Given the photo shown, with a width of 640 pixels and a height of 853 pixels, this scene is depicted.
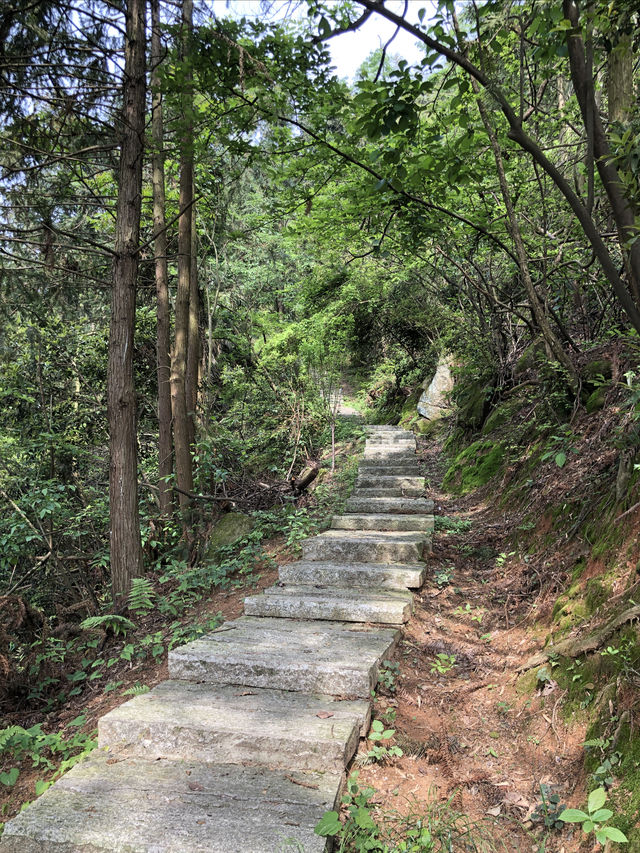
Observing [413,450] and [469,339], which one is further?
[413,450]

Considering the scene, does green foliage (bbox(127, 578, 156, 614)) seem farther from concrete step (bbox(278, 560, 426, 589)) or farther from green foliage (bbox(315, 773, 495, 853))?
green foliage (bbox(315, 773, 495, 853))

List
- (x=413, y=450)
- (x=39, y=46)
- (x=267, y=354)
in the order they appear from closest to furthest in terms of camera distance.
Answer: (x=39, y=46) → (x=413, y=450) → (x=267, y=354)

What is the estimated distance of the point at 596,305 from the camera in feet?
20.4

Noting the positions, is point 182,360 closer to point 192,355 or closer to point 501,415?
point 192,355

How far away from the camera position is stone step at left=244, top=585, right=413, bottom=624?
3992mm

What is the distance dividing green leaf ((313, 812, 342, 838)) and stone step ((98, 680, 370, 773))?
419 mm

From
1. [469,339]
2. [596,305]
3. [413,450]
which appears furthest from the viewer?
[413,450]

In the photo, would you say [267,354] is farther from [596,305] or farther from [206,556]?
[596,305]

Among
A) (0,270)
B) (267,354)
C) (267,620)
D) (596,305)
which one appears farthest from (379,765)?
(267,354)

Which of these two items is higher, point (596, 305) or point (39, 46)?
point (39, 46)

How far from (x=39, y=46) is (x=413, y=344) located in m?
10.8

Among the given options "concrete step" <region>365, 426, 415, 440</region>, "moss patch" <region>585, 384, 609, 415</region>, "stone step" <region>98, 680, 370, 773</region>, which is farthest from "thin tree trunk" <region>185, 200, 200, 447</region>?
"moss patch" <region>585, 384, 609, 415</region>

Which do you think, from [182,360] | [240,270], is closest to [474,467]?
[182,360]

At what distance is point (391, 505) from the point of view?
23.3ft
